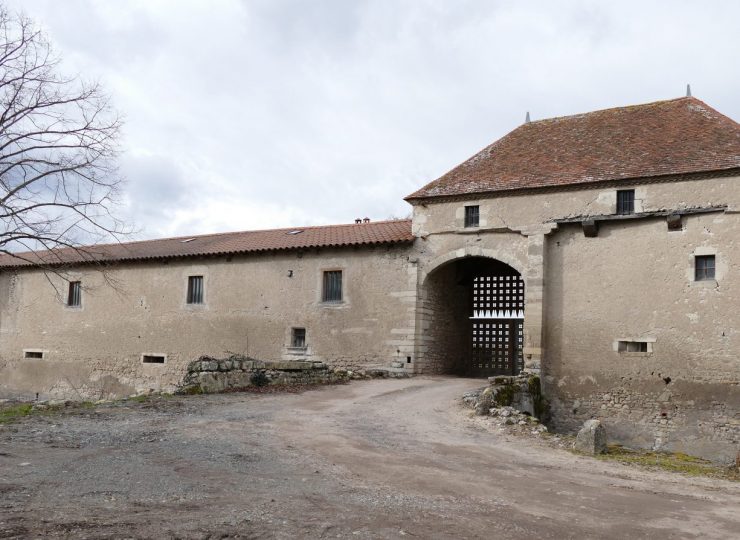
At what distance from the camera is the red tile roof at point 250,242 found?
18.5 meters

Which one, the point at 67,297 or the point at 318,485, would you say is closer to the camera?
the point at 318,485

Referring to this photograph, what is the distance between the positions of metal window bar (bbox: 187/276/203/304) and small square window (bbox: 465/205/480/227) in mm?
8885

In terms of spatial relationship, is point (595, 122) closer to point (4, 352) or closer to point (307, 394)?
point (307, 394)

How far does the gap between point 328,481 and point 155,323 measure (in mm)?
15921

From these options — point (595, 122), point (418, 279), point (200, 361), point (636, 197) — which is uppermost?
point (595, 122)

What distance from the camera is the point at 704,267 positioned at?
14469 millimetres

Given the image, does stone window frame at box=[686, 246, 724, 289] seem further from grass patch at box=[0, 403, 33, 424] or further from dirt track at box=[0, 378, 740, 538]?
grass patch at box=[0, 403, 33, 424]

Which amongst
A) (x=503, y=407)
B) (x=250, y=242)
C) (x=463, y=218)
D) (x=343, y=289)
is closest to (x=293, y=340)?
(x=343, y=289)

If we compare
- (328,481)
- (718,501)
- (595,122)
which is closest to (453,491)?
(328,481)

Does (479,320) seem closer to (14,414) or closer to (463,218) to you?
(463,218)

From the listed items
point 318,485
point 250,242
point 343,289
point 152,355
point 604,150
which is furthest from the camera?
point 152,355

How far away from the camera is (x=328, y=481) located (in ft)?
21.8

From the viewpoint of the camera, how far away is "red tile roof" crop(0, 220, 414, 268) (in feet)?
60.7

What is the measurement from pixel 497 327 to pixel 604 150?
20.3 ft
